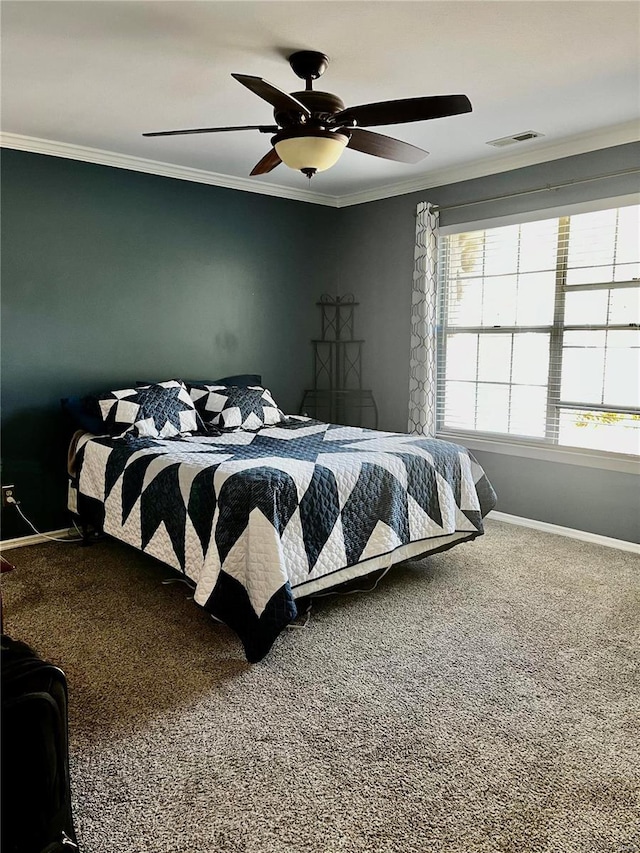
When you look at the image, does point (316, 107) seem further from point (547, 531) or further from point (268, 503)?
point (547, 531)

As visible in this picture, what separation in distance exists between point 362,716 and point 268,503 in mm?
866

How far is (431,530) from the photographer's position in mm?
3332

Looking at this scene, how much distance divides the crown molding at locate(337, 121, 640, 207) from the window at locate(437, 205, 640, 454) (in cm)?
38

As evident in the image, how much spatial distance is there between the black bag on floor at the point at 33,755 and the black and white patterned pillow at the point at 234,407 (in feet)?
9.06

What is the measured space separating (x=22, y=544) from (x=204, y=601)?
1.93m

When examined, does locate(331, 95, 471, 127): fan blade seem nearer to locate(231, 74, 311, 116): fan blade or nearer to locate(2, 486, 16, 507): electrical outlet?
locate(231, 74, 311, 116): fan blade

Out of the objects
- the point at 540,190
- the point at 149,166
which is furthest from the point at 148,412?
the point at 540,190

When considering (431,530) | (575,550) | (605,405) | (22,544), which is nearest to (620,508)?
(575,550)

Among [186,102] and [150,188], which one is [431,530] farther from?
[150,188]

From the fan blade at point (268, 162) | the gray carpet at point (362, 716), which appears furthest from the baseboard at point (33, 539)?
the fan blade at point (268, 162)

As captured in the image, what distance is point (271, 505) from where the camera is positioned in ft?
8.52

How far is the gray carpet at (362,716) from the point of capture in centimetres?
169

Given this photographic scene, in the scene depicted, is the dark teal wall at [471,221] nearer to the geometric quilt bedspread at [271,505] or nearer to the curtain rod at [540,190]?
the curtain rod at [540,190]

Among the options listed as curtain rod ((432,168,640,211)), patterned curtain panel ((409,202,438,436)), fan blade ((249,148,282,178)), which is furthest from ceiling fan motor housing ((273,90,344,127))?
patterned curtain panel ((409,202,438,436))
